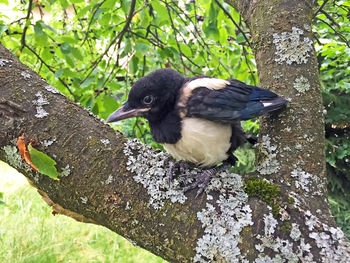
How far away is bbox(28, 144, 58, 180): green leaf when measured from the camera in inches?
46.9

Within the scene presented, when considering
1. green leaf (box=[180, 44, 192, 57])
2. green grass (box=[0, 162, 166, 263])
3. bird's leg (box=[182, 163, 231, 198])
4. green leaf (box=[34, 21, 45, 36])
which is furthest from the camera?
green grass (box=[0, 162, 166, 263])

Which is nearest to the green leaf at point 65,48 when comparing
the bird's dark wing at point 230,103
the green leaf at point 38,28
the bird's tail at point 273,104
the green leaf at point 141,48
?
the green leaf at point 38,28

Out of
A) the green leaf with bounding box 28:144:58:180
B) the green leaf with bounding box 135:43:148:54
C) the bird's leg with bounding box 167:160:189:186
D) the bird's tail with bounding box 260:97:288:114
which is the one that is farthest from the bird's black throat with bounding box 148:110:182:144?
the green leaf with bounding box 135:43:148:54

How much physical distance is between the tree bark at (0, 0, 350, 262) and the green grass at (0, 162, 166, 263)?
236 centimetres

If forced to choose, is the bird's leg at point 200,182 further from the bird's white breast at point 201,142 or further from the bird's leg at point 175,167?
the bird's white breast at point 201,142

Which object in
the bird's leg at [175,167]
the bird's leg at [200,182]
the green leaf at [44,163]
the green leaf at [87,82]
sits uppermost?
the green leaf at [44,163]

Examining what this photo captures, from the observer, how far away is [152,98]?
1.59 metres

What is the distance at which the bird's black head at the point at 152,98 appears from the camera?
1.60m

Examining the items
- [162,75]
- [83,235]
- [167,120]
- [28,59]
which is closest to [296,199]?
[167,120]

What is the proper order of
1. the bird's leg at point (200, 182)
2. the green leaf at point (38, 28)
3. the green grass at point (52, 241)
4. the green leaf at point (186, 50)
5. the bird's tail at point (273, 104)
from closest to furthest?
the bird's leg at point (200, 182) < the bird's tail at point (273, 104) < the green leaf at point (38, 28) < the green leaf at point (186, 50) < the green grass at point (52, 241)

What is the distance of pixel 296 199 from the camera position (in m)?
1.24

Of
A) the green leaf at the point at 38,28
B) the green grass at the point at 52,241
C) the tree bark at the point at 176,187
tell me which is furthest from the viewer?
the green grass at the point at 52,241

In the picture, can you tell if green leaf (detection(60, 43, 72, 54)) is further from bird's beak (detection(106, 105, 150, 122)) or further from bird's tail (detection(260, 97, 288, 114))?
bird's tail (detection(260, 97, 288, 114))

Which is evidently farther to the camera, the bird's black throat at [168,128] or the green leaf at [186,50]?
the green leaf at [186,50]
